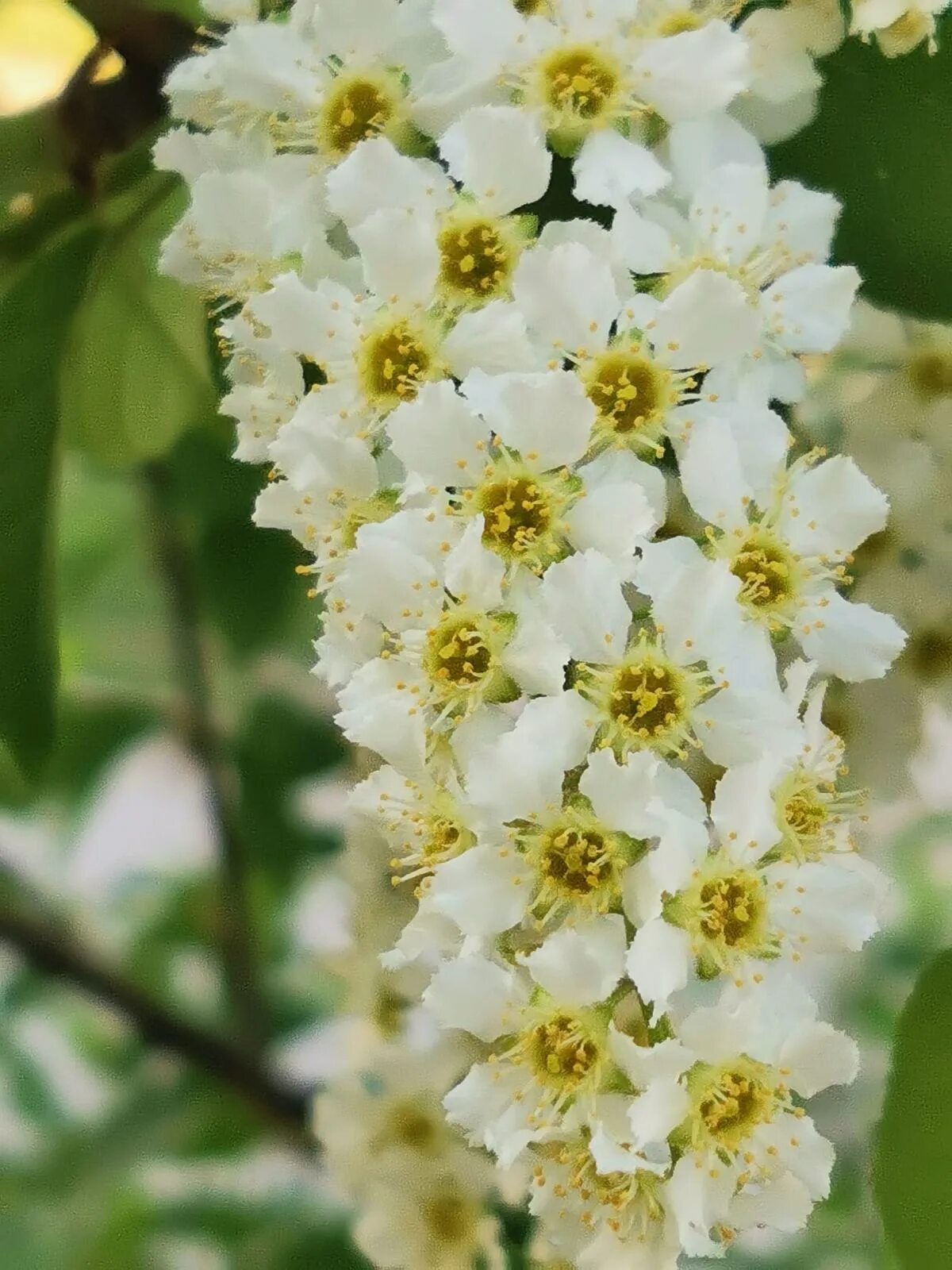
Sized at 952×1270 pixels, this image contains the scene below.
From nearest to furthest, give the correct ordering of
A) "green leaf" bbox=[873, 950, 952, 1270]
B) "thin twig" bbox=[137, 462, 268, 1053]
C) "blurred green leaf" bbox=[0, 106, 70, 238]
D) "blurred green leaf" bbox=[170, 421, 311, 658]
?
"green leaf" bbox=[873, 950, 952, 1270] → "blurred green leaf" bbox=[0, 106, 70, 238] → "blurred green leaf" bbox=[170, 421, 311, 658] → "thin twig" bbox=[137, 462, 268, 1053]

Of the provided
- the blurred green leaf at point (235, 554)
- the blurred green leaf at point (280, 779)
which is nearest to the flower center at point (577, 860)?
the blurred green leaf at point (235, 554)

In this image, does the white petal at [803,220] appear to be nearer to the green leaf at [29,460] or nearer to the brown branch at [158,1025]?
the green leaf at [29,460]

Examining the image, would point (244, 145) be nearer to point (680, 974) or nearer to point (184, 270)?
point (184, 270)

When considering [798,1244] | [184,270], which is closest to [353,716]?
[184,270]

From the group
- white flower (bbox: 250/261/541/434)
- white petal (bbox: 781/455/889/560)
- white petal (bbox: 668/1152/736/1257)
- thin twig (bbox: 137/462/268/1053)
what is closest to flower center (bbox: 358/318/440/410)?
→ white flower (bbox: 250/261/541/434)

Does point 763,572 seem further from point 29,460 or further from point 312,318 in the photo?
point 29,460

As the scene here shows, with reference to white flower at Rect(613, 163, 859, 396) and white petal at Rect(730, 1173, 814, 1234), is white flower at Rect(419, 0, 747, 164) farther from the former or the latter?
white petal at Rect(730, 1173, 814, 1234)

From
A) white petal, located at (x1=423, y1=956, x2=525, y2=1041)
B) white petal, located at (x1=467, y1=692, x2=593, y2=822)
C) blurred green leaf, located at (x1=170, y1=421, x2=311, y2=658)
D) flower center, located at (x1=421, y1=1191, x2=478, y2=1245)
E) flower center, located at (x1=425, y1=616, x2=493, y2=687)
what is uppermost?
flower center, located at (x1=425, y1=616, x2=493, y2=687)
